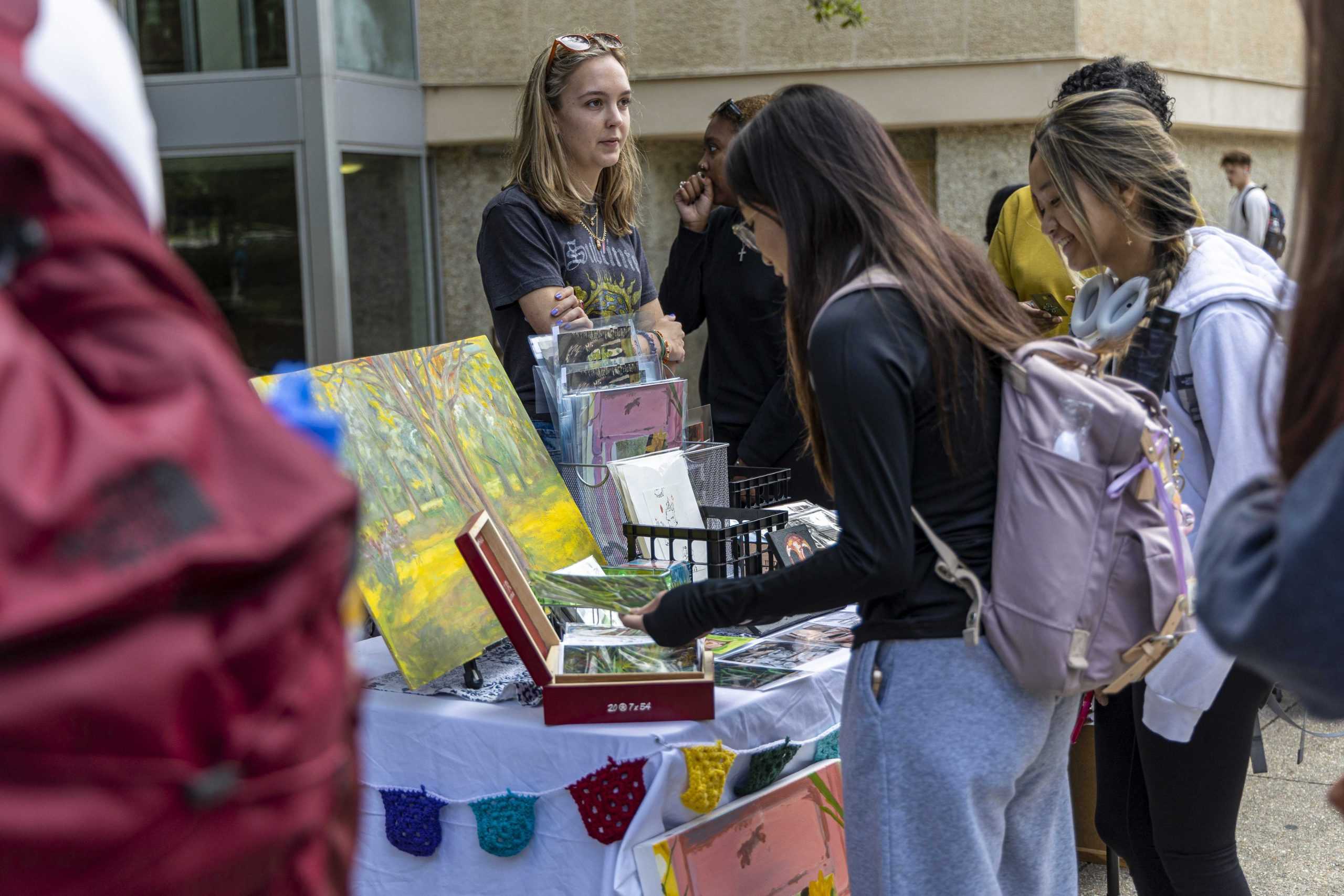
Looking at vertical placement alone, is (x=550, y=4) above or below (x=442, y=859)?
above

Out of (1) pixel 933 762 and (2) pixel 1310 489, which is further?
(1) pixel 933 762

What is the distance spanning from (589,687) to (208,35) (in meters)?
8.18

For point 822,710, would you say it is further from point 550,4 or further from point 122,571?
point 550,4

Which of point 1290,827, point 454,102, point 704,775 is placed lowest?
point 1290,827

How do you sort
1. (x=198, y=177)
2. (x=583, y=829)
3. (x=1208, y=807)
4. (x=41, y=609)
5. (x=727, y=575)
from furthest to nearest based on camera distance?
(x=198, y=177)
(x=727, y=575)
(x=1208, y=807)
(x=583, y=829)
(x=41, y=609)

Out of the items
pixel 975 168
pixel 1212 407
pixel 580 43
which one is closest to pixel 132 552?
pixel 1212 407

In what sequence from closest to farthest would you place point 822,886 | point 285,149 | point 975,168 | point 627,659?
point 627,659 → point 822,886 → point 975,168 → point 285,149

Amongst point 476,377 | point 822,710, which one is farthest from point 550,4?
point 822,710

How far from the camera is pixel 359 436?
2.23 m

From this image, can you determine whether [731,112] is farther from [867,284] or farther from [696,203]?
[867,284]

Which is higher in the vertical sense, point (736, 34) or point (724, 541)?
point (736, 34)

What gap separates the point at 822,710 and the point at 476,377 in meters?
0.97

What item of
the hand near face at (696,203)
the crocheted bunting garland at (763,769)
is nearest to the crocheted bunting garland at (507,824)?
the crocheted bunting garland at (763,769)

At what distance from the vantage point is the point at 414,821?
82.7 inches
